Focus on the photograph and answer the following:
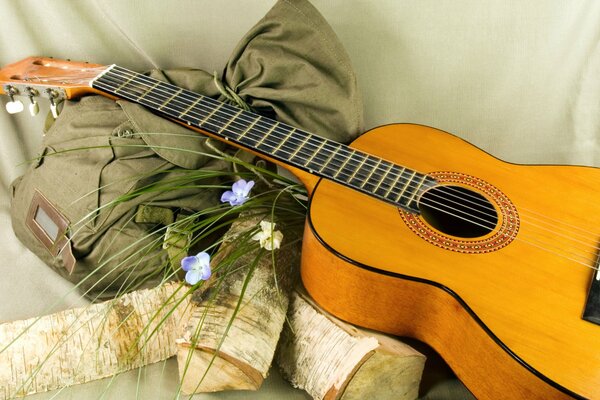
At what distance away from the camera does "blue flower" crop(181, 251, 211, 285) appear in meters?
0.82

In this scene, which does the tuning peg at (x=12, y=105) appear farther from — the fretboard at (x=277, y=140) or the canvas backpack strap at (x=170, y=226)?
the canvas backpack strap at (x=170, y=226)

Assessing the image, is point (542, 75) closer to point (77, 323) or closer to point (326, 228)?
point (326, 228)

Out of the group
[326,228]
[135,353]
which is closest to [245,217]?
[326,228]

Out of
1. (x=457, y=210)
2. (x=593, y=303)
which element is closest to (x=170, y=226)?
(x=457, y=210)

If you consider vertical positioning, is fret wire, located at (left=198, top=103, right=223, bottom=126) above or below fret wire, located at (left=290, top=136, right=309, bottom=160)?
above

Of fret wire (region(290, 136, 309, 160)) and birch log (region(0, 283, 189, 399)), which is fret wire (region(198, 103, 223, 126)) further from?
birch log (region(0, 283, 189, 399))

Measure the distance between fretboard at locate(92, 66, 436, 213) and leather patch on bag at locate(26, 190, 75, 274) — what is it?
25 cm

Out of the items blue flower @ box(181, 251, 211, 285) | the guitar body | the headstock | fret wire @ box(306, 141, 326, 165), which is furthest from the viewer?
the headstock

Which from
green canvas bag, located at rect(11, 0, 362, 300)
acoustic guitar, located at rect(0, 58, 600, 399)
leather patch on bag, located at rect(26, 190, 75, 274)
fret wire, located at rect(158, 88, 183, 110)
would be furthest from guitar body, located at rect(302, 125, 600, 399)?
leather patch on bag, located at rect(26, 190, 75, 274)

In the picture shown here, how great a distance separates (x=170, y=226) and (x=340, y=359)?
0.37 meters

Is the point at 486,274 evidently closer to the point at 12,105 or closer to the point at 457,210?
the point at 457,210

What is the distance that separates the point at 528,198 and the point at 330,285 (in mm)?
371

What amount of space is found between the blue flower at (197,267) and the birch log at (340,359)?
0.58 ft

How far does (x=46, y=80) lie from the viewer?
1.04 meters
